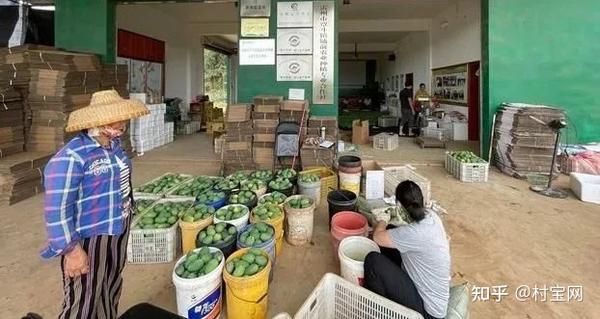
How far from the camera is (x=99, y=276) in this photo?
1.64m

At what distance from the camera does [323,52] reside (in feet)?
18.8

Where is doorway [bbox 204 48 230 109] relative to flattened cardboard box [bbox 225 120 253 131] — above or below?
above

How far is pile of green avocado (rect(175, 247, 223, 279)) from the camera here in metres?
1.91

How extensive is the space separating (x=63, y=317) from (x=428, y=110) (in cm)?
907

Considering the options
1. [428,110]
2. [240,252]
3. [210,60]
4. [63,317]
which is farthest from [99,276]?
[210,60]

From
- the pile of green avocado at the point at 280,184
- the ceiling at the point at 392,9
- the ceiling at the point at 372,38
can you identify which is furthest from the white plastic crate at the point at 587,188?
the ceiling at the point at 372,38

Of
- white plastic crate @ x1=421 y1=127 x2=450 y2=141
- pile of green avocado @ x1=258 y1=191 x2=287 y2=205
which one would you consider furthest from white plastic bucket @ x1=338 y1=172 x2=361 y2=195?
white plastic crate @ x1=421 y1=127 x2=450 y2=141

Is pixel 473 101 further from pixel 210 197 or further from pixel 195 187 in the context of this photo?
pixel 210 197

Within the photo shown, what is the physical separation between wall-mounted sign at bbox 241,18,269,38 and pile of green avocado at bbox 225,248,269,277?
4.52 meters

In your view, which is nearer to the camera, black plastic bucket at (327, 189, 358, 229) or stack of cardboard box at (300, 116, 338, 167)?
black plastic bucket at (327, 189, 358, 229)

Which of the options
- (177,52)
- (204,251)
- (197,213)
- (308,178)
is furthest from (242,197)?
(177,52)

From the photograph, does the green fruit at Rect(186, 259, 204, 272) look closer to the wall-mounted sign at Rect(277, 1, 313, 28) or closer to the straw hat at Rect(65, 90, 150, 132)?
the straw hat at Rect(65, 90, 150, 132)

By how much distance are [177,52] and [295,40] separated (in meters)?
6.28

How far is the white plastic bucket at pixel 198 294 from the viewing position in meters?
1.83
